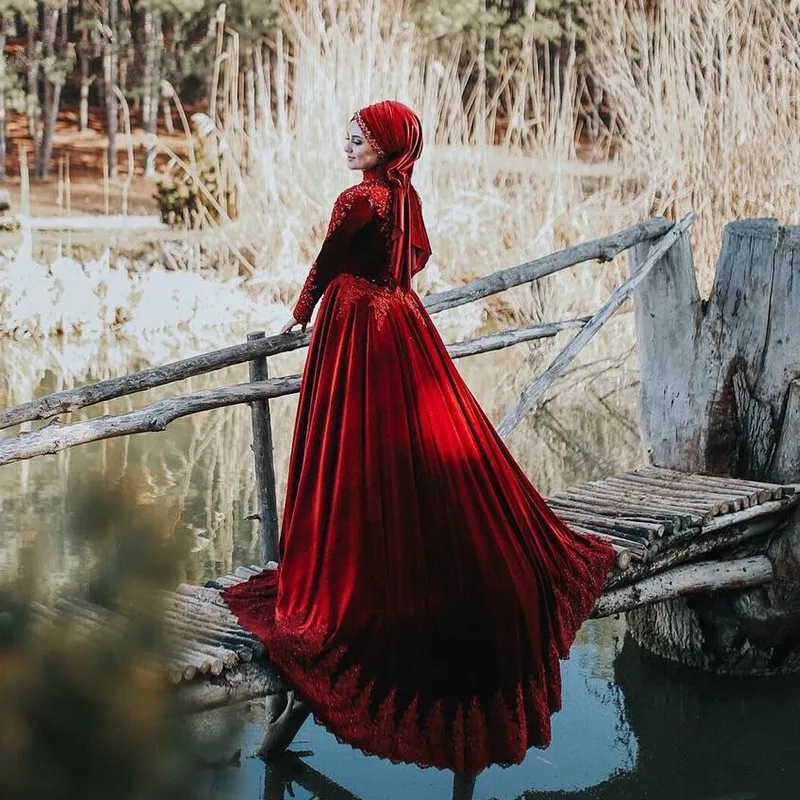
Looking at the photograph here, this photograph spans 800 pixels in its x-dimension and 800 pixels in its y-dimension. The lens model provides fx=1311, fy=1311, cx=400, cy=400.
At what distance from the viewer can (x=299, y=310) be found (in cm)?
259

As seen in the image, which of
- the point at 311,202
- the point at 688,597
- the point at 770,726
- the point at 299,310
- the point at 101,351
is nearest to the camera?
the point at 299,310

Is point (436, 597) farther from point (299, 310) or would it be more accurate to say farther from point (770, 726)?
point (770, 726)

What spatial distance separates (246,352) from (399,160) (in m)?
0.57

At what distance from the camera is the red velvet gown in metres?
2.34

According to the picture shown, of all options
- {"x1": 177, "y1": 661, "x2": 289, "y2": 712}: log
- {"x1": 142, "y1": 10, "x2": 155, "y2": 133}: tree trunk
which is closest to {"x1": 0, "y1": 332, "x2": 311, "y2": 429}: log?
{"x1": 177, "y1": 661, "x2": 289, "y2": 712}: log

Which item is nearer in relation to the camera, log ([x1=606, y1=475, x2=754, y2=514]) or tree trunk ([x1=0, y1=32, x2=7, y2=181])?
log ([x1=606, y1=475, x2=754, y2=514])

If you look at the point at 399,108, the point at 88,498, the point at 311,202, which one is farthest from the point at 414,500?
the point at 311,202

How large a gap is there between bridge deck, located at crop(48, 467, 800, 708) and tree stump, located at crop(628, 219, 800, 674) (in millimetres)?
84

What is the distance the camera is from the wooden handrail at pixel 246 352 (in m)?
2.41

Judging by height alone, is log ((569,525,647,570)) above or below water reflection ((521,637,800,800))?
above

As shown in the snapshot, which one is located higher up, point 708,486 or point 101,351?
point 708,486

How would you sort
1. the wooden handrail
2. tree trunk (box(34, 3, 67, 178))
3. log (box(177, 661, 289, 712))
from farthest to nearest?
tree trunk (box(34, 3, 67, 178)), the wooden handrail, log (box(177, 661, 289, 712))

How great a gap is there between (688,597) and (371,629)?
4.52 feet

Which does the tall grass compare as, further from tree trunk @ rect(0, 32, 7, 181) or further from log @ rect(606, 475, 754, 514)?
tree trunk @ rect(0, 32, 7, 181)
